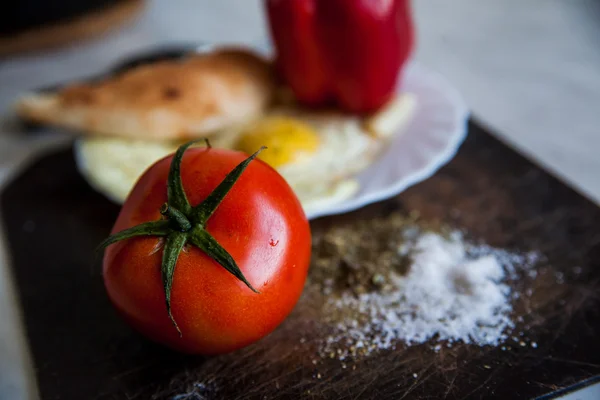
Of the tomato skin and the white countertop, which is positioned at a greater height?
the tomato skin

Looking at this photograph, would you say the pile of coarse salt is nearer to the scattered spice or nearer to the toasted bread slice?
the scattered spice

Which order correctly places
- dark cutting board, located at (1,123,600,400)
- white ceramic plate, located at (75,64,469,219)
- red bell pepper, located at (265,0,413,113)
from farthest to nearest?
red bell pepper, located at (265,0,413,113), white ceramic plate, located at (75,64,469,219), dark cutting board, located at (1,123,600,400)

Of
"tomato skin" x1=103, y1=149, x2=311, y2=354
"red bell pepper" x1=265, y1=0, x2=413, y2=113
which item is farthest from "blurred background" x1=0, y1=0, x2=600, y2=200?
"tomato skin" x1=103, y1=149, x2=311, y2=354

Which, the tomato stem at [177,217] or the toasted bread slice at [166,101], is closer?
the tomato stem at [177,217]

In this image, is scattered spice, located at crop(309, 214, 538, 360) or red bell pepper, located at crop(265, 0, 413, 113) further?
red bell pepper, located at crop(265, 0, 413, 113)

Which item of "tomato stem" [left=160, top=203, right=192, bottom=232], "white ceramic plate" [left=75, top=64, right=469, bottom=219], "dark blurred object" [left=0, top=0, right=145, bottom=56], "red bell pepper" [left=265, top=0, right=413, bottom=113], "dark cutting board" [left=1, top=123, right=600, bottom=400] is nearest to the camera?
"tomato stem" [left=160, top=203, right=192, bottom=232]

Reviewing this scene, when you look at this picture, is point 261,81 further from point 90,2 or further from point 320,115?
point 90,2

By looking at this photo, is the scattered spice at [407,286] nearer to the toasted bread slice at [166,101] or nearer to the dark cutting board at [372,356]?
the dark cutting board at [372,356]

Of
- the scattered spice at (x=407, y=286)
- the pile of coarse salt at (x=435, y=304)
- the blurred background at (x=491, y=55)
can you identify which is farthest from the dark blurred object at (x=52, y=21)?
the pile of coarse salt at (x=435, y=304)
